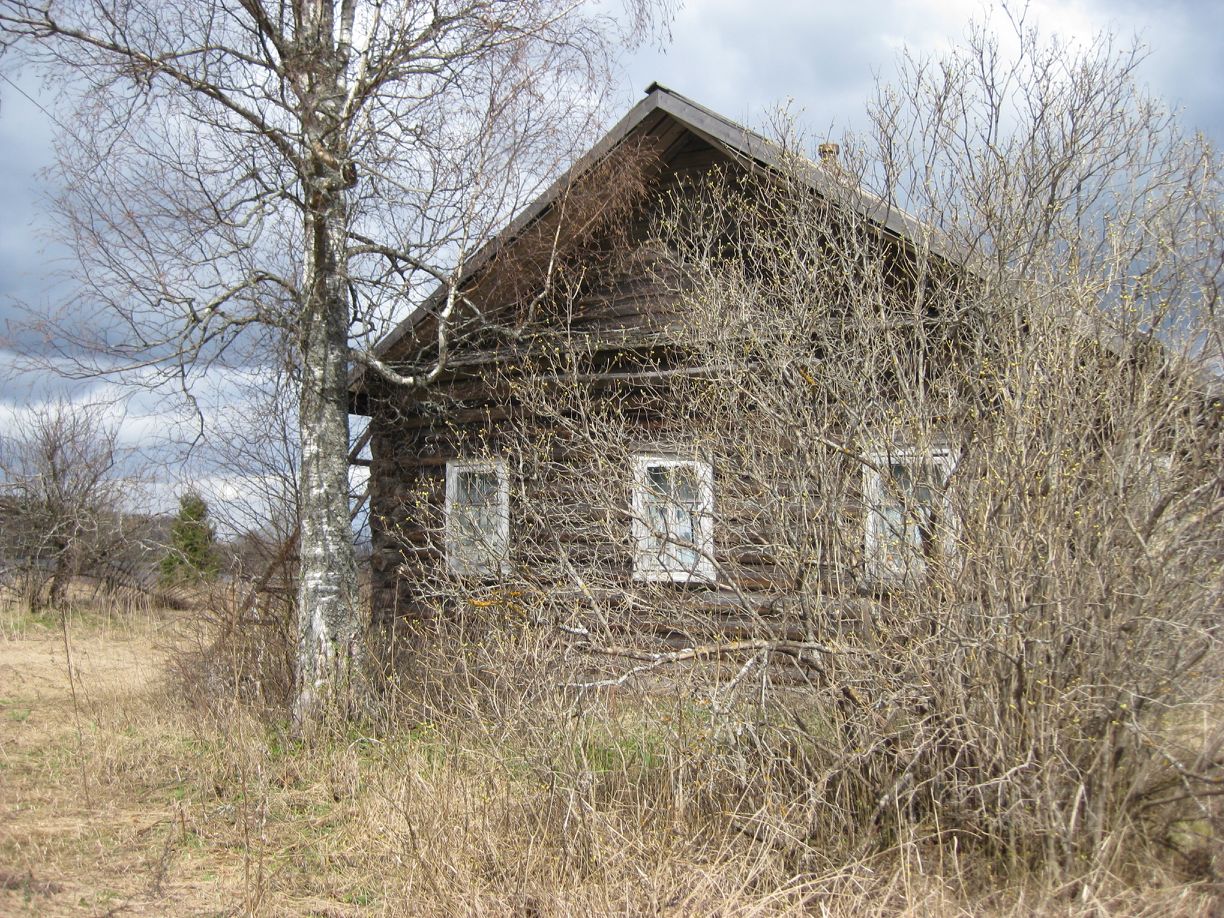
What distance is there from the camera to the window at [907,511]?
15.2 feet

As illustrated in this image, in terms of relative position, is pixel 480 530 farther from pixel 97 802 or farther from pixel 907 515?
pixel 907 515

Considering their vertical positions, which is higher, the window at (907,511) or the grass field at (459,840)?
the window at (907,511)

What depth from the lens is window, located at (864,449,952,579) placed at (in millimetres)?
4621

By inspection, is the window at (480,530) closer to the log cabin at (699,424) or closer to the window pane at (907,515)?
the log cabin at (699,424)

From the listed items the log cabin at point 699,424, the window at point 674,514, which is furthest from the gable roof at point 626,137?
the window at point 674,514

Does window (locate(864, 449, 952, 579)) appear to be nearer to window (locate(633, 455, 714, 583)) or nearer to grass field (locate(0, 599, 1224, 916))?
window (locate(633, 455, 714, 583))

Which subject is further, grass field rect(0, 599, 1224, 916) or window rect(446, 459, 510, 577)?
window rect(446, 459, 510, 577)

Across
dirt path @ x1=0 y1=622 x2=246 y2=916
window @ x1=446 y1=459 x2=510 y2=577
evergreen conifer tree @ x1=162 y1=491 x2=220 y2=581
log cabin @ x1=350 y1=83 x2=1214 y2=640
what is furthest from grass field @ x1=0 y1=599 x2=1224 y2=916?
evergreen conifer tree @ x1=162 y1=491 x2=220 y2=581

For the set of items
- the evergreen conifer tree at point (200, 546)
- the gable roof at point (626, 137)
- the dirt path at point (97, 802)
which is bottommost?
the dirt path at point (97, 802)

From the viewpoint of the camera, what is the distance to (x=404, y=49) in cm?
779

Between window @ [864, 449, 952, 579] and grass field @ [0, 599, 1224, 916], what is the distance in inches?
50.4

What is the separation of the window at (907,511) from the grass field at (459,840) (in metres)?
1.28

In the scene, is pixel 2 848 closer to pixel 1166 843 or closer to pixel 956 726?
pixel 956 726

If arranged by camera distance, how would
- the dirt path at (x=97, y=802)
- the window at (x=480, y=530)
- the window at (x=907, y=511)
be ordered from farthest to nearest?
1. the window at (x=480, y=530)
2. the dirt path at (x=97, y=802)
3. the window at (x=907, y=511)
